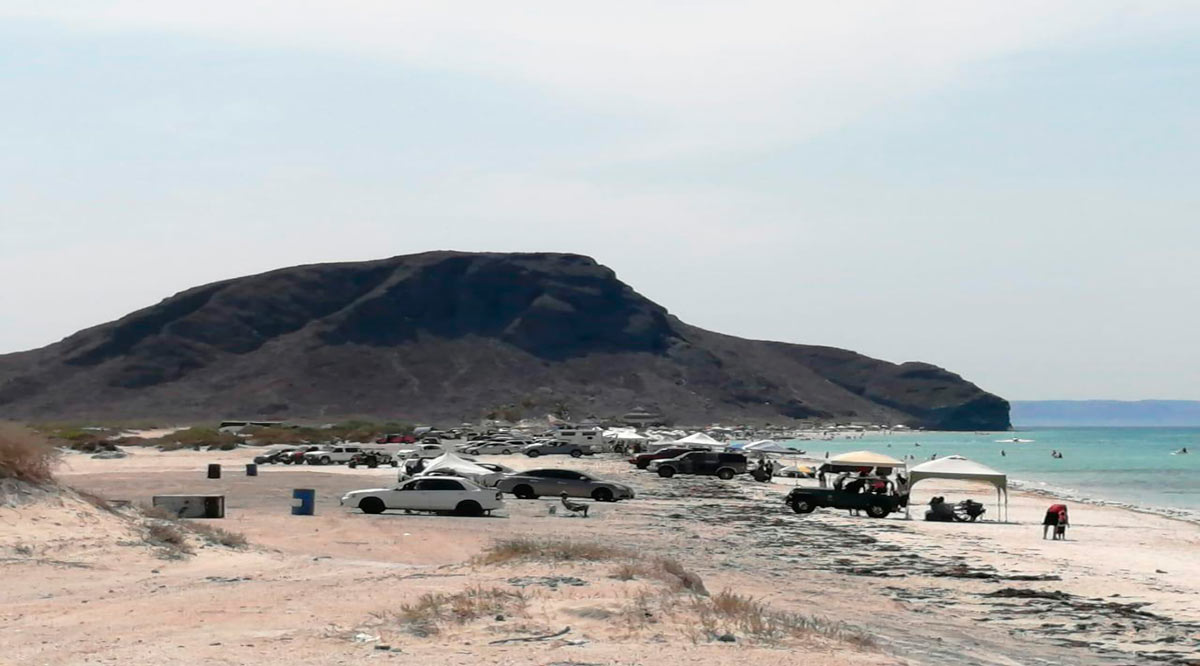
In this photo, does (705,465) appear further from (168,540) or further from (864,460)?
(168,540)

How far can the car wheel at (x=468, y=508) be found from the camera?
105 ft

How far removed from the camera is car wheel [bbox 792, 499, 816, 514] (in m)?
37.7

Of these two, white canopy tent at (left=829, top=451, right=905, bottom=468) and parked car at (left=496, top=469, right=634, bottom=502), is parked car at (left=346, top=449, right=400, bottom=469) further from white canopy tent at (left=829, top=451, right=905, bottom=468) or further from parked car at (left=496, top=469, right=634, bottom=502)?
white canopy tent at (left=829, top=451, right=905, bottom=468)

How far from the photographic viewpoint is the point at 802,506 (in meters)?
37.7

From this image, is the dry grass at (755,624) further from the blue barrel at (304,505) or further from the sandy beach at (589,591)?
the blue barrel at (304,505)

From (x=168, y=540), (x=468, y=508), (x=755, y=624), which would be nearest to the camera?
(x=755, y=624)

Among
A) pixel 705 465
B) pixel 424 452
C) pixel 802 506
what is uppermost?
pixel 424 452

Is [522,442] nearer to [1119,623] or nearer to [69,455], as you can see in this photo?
[69,455]

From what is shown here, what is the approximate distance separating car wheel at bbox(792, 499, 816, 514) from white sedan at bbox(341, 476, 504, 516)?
32.2 feet

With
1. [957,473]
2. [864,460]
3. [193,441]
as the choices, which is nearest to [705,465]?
[864,460]

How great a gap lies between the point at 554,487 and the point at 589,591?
2582cm

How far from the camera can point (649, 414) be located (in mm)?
187125

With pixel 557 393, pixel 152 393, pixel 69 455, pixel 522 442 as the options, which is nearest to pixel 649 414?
pixel 557 393

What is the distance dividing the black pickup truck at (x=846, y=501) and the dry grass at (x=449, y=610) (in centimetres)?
2481
